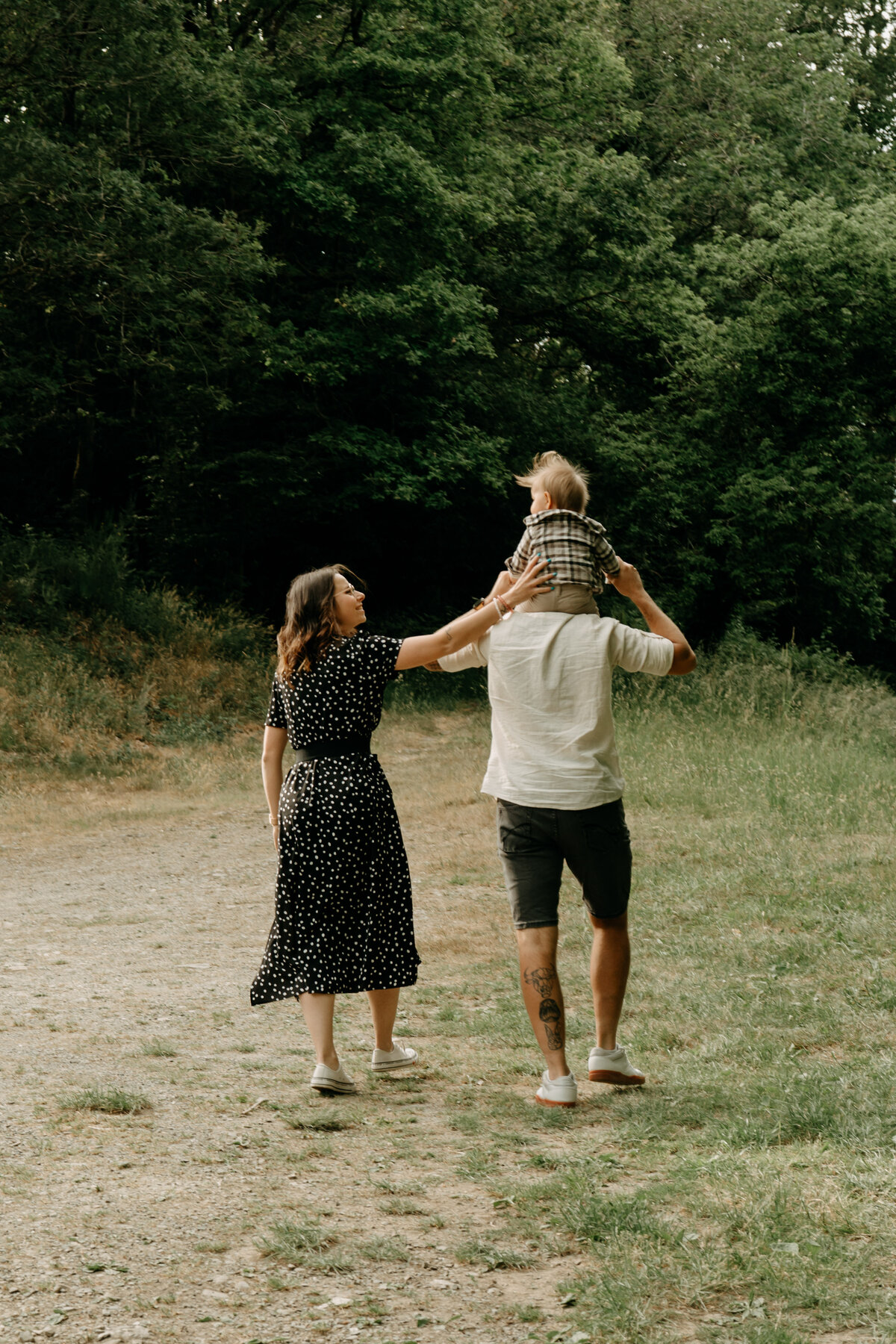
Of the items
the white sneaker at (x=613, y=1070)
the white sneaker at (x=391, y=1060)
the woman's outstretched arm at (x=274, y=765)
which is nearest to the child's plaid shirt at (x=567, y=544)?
the woman's outstretched arm at (x=274, y=765)

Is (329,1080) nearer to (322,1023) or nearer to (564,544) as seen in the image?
(322,1023)

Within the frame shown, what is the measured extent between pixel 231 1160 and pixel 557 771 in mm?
1589

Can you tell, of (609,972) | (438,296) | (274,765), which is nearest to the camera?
(609,972)

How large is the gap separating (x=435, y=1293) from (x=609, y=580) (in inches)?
96.6

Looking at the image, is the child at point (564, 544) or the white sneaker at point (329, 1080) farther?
the white sneaker at point (329, 1080)

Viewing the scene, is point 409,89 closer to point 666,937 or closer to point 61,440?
point 61,440

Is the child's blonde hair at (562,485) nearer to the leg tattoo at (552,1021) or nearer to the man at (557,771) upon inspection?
the man at (557,771)

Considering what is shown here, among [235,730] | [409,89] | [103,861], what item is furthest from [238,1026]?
[409,89]

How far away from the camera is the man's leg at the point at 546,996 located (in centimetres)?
420

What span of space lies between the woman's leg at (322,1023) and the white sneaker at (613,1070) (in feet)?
3.03

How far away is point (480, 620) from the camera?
4148 millimetres

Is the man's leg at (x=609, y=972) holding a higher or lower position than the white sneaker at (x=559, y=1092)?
higher

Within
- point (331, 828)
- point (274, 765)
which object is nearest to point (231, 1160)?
point (331, 828)

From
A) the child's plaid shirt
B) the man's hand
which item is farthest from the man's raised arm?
the child's plaid shirt
